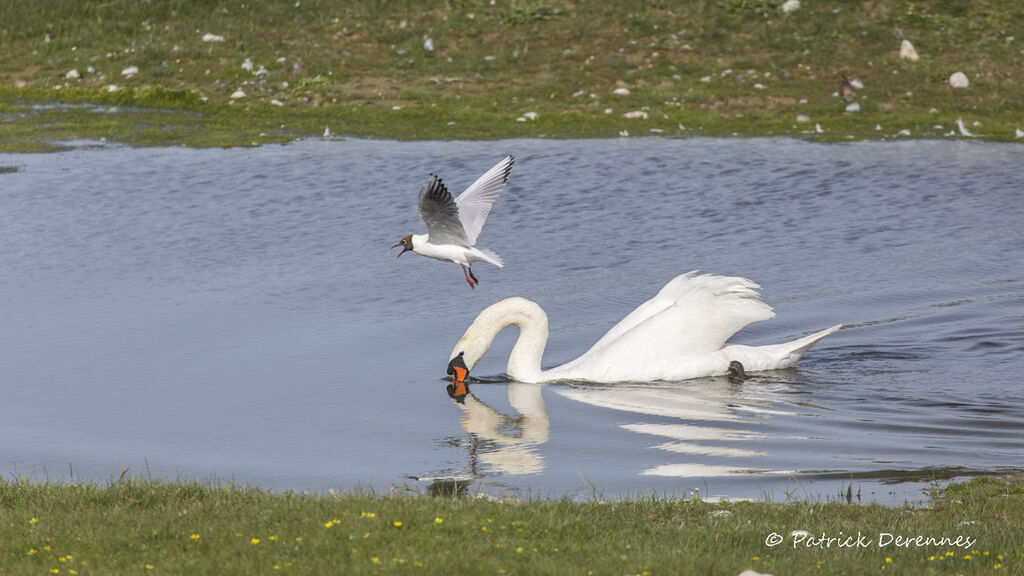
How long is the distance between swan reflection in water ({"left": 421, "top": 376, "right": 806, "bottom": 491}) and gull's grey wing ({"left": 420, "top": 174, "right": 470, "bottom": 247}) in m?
2.10

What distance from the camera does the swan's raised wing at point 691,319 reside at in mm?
12914

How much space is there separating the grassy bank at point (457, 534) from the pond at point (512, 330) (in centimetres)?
80

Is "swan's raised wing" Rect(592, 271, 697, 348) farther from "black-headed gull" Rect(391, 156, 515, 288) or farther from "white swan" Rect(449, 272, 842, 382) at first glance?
"black-headed gull" Rect(391, 156, 515, 288)

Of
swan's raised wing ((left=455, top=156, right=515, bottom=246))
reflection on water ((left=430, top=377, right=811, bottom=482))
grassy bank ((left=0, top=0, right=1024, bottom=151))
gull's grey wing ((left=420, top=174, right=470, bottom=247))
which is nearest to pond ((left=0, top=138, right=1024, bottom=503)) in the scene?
reflection on water ((left=430, top=377, right=811, bottom=482))

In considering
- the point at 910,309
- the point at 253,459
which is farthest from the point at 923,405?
the point at 253,459

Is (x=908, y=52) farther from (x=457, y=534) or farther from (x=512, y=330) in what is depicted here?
(x=457, y=534)

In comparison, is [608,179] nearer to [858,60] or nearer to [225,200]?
[225,200]

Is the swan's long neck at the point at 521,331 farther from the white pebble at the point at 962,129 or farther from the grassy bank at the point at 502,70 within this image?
the white pebble at the point at 962,129

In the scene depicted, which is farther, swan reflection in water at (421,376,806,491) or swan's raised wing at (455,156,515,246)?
swan's raised wing at (455,156,515,246)

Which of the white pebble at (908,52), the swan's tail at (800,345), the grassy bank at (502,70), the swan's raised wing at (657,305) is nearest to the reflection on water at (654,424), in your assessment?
the swan's tail at (800,345)

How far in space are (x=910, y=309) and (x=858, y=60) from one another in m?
17.0

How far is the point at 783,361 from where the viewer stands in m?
13.2

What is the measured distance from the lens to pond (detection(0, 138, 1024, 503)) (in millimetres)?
10078

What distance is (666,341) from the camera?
42.5 feet
